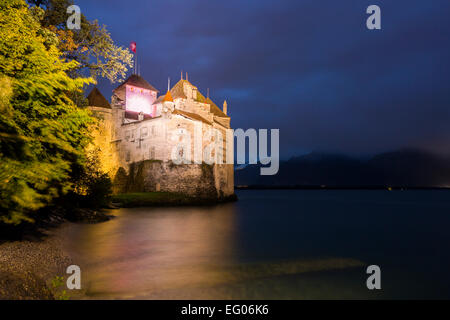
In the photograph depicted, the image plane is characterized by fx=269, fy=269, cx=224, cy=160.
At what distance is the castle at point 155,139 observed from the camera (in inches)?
1556

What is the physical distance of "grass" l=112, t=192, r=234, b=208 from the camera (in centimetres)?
3334

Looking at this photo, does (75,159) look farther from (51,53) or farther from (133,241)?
(133,241)

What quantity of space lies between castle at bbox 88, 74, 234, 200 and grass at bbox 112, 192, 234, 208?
99 cm

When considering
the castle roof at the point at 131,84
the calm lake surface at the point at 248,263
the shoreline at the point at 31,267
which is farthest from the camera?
the castle roof at the point at 131,84

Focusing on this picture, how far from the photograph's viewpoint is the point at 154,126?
136ft

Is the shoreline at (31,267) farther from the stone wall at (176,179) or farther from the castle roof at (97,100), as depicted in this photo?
the castle roof at (97,100)

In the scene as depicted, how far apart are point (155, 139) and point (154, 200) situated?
33.2 feet

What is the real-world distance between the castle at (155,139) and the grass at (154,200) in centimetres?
99

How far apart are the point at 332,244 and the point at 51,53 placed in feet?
54.9

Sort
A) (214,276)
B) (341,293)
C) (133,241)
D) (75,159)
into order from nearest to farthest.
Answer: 1. (341,293)
2. (214,276)
3. (75,159)
4. (133,241)

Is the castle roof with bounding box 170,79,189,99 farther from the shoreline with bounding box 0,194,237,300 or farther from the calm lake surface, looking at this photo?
the shoreline with bounding box 0,194,237,300

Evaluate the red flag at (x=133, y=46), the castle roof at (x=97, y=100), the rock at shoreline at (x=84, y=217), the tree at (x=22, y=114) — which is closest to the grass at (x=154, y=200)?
the rock at shoreline at (x=84, y=217)

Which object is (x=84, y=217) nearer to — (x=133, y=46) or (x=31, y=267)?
(x=31, y=267)
